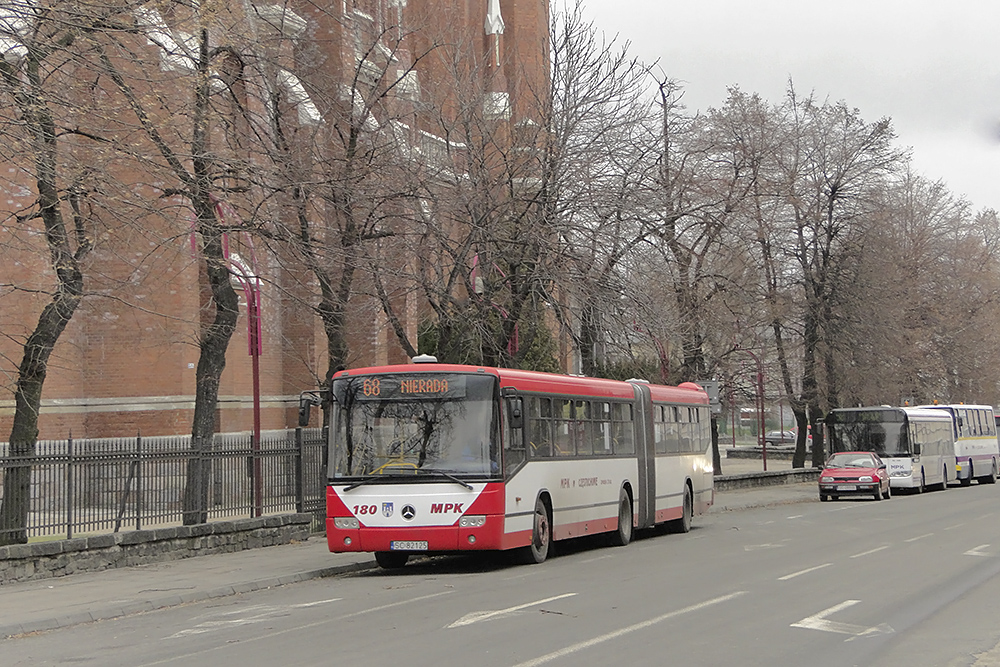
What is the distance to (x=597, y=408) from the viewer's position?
20797mm

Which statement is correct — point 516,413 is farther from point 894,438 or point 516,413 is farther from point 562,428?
point 894,438

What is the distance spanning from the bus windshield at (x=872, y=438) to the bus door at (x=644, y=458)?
2047cm

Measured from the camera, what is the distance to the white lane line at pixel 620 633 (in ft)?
30.0

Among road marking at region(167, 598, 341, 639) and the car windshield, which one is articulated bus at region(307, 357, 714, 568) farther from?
the car windshield

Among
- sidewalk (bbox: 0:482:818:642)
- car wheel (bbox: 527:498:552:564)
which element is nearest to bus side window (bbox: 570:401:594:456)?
car wheel (bbox: 527:498:552:564)

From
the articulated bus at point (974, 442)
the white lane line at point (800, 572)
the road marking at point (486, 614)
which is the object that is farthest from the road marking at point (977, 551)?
the articulated bus at point (974, 442)

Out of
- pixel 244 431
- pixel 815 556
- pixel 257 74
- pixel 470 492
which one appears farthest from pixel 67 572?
pixel 244 431

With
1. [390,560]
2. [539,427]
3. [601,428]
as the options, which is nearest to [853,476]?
[601,428]

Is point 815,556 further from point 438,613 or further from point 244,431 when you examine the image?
point 244,431

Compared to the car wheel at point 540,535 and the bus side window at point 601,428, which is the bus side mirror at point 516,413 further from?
the bus side window at point 601,428

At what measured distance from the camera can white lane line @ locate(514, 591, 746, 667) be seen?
9148 millimetres

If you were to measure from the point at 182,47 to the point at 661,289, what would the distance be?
18.2 metres

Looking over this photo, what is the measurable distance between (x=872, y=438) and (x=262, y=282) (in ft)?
73.0

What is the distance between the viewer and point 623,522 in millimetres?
21625
